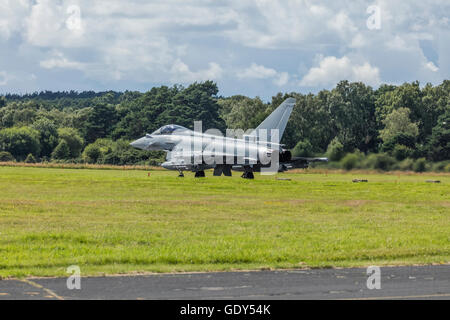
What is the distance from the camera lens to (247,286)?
1401cm

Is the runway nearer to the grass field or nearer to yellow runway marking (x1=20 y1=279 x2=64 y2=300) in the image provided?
yellow runway marking (x1=20 y1=279 x2=64 y2=300)

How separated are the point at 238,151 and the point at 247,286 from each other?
39.6m

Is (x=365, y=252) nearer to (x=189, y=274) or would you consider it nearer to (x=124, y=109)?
(x=189, y=274)

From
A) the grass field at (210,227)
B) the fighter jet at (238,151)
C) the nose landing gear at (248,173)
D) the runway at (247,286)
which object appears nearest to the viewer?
the runway at (247,286)

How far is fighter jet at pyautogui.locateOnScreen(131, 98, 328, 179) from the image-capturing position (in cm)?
5259

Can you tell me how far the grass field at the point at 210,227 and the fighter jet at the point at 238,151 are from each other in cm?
904

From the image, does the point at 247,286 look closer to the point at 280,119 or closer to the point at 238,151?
the point at 238,151

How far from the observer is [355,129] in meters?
124

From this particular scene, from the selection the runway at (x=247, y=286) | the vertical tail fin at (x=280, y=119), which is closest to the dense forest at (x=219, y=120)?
the vertical tail fin at (x=280, y=119)

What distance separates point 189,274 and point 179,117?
11857 centimetres

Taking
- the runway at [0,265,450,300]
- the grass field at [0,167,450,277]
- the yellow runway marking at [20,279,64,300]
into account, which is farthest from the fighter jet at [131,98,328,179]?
the yellow runway marking at [20,279,64,300]

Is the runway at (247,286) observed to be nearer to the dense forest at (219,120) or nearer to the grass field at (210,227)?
the grass field at (210,227)

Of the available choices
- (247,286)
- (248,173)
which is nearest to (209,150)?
(248,173)

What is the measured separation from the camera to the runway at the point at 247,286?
12.9 metres
